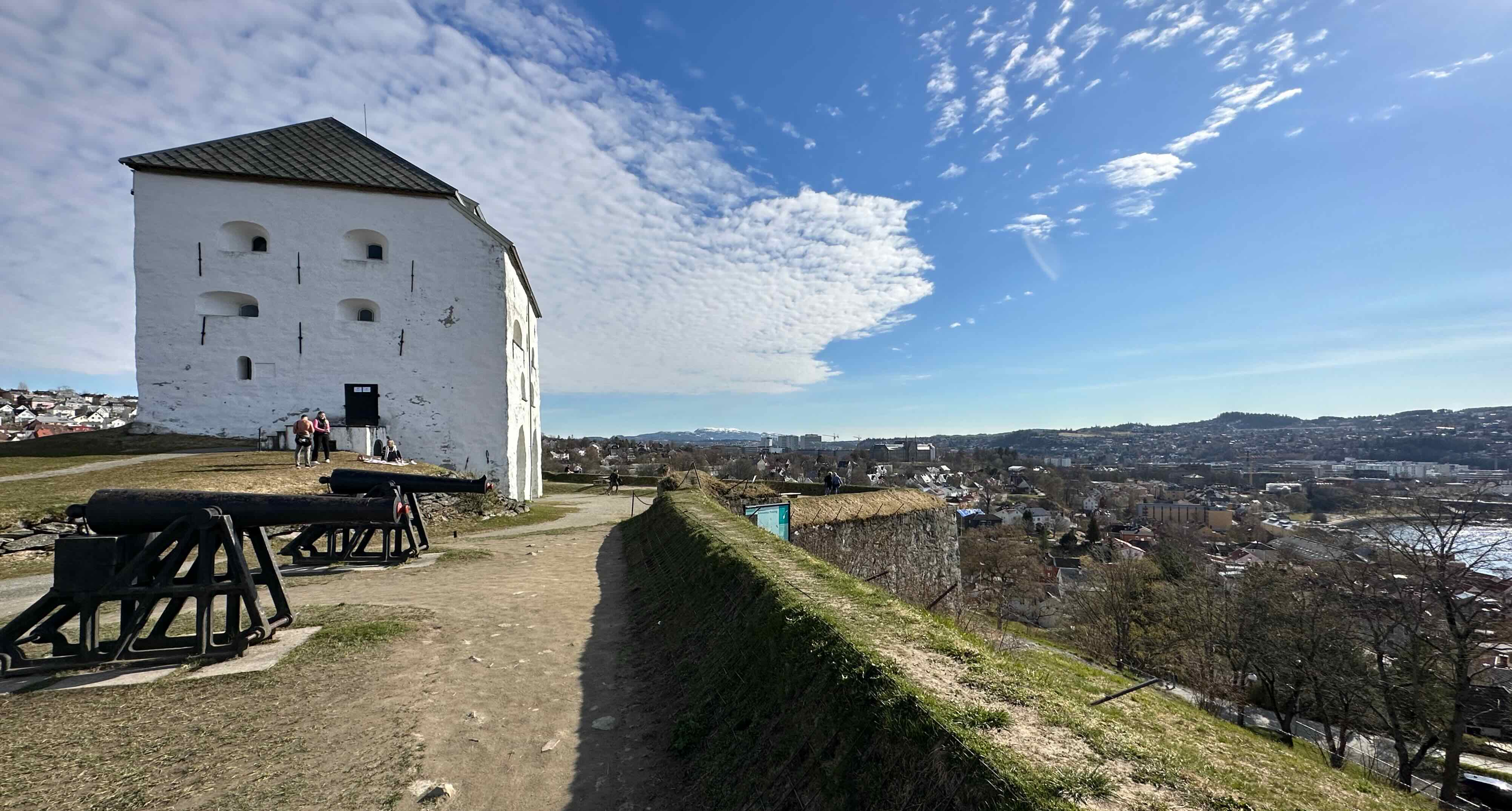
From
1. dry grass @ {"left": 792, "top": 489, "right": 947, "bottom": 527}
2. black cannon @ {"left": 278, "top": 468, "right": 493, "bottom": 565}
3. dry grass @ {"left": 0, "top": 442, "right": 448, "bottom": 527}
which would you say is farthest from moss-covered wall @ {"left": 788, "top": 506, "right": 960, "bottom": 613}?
dry grass @ {"left": 0, "top": 442, "right": 448, "bottom": 527}

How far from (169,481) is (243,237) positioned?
12.1 m

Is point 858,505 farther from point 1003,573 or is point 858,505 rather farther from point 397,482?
point 1003,573

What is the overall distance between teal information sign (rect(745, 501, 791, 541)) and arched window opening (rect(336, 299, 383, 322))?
15.7m

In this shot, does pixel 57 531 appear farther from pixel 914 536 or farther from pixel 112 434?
pixel 914 536

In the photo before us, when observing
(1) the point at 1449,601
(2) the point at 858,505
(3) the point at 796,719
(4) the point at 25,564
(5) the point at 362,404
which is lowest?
(1) the point at 1449,601

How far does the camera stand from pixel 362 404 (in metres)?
18.8

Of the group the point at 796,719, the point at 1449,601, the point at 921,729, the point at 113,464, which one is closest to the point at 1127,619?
the point at 1449,601

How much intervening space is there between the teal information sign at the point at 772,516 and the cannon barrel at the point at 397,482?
16.4 ft

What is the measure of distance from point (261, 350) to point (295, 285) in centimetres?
235

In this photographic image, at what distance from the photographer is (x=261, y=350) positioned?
1827cm

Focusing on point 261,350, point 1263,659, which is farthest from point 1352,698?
point 261,350

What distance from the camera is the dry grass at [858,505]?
13.0 meters

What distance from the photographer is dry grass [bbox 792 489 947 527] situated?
13.0 metres

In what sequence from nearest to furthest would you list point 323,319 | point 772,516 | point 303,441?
point 772,516 < point 303,441 < point 323,319
